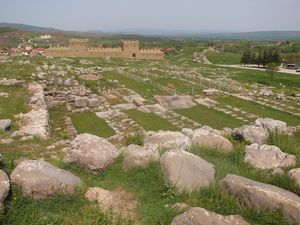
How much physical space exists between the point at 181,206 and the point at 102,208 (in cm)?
167

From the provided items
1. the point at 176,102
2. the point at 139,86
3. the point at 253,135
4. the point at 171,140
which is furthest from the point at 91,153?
the point at 139,86

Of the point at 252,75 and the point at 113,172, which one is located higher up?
the point at 113,172

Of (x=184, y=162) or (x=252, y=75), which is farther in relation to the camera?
(x=252, y=75)

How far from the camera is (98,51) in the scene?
203 ft

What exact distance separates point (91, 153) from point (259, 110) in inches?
823

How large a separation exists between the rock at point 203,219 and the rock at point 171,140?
3.45m

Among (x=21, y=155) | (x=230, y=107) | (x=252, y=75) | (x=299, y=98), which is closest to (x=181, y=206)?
(x=21, y=155)

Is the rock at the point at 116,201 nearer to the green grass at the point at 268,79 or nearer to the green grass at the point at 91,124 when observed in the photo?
the green grass at the point at 91,124

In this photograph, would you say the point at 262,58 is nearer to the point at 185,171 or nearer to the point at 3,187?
the point at 185,171

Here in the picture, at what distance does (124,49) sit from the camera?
6406cm

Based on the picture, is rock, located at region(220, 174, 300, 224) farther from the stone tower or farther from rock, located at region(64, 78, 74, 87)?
the stone tower

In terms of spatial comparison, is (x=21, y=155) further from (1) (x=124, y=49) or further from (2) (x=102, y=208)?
(1) (x=124, y=49)

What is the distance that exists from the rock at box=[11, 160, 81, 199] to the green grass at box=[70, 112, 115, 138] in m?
11.9

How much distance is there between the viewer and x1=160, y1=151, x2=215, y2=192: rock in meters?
7.64
